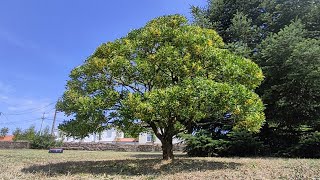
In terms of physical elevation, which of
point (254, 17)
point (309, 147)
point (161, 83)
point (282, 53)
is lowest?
point (309, 147)

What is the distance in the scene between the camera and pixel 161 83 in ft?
Result: 33.3

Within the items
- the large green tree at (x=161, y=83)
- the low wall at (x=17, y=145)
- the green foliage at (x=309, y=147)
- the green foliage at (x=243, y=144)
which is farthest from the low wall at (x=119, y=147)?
the large green tree at (x=161, y=83)

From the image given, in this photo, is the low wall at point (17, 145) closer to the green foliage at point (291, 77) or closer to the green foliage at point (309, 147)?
the green foliage at point (291, 77)

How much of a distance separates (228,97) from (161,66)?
8.09 feet

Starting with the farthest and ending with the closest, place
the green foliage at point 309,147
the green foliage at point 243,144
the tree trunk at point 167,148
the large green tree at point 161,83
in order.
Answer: the green foliage at point 243,144 → the green foliage at point 309,147 → the tree trunk at point 167,148 → the large green tree at point 161,83

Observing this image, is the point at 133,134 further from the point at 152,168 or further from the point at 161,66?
the point at 161,66

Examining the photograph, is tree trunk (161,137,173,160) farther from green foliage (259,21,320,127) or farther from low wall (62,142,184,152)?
low wall (62,142,184,152)

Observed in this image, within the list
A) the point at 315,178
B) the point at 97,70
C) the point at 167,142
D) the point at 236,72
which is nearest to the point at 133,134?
the point at 167,142

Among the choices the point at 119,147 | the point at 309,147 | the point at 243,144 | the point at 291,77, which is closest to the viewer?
the point at 291,77

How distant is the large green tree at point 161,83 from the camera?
8469 millimetres

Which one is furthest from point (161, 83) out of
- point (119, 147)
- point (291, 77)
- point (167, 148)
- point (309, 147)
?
point (119, 147)

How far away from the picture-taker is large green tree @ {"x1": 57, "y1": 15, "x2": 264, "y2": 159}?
8469 mm

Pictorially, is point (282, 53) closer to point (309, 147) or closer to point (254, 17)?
point (309, 147)

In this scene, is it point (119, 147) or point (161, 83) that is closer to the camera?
point (161, 83)
